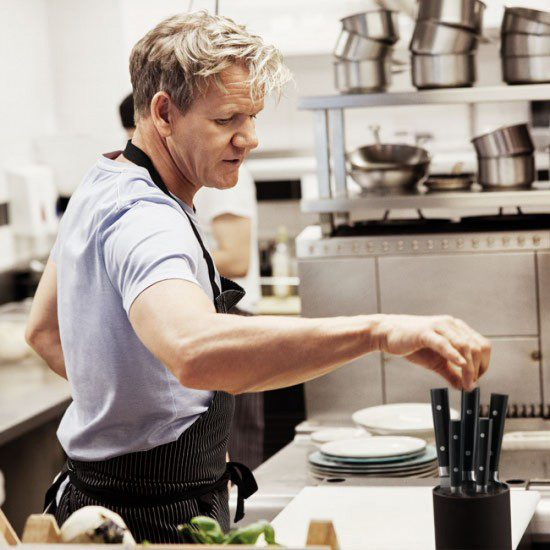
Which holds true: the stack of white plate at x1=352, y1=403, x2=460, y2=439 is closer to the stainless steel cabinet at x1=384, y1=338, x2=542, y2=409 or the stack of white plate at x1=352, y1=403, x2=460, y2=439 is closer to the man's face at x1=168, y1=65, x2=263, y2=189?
the stainless steel cabinet at x1=384, y1=338, x2=542, y2=409

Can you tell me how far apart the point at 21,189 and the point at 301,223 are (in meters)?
1.75

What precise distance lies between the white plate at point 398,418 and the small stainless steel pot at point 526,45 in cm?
99

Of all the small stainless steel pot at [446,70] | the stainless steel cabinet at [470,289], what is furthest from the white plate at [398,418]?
the small stainless steel pot at [446,70]

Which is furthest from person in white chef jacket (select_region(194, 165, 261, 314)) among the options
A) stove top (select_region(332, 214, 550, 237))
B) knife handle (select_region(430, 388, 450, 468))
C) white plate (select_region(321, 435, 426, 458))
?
knife handle (select_region(430, 388, 450, 468))

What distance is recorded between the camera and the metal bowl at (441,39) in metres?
2.98

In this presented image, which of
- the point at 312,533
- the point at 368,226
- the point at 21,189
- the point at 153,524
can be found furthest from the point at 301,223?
the point at 312,533

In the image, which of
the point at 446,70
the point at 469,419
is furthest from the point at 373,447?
the point at 446,70

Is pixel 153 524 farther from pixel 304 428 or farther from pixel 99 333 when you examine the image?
pixel 304 428

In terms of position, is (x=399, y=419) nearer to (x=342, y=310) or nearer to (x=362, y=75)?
(x=342, y=310)

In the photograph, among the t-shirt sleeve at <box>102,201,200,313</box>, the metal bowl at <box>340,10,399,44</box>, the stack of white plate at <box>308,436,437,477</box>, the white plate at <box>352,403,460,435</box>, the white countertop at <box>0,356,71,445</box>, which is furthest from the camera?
the white countertop at <box>0,356,71,445</box>

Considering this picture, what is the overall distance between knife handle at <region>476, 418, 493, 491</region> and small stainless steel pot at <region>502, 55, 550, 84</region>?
1.61 metres

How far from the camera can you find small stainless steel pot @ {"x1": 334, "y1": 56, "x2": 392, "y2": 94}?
10.1 ft

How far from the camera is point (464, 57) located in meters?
3.01

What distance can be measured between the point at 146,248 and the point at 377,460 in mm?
1097
